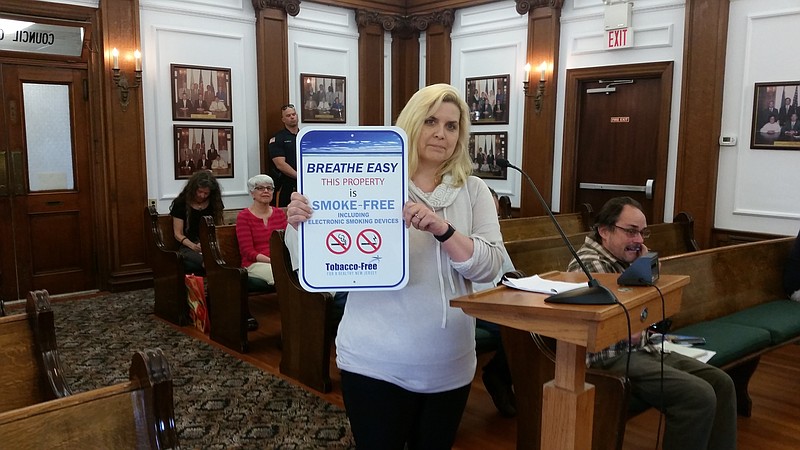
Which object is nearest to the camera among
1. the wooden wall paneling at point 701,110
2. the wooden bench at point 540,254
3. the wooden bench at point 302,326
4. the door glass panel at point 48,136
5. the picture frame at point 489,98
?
the wooden bench at point 540,254

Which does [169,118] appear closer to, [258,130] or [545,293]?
[258,130]

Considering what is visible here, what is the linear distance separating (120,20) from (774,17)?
6021 millimetres

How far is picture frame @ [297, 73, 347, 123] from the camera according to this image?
308 inches

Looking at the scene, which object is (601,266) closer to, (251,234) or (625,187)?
(251,234)

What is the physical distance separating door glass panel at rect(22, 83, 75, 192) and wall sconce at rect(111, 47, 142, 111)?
493 mm

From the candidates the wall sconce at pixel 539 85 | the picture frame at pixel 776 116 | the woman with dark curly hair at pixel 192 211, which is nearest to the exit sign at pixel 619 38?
the wall sconce at pixel 539 85

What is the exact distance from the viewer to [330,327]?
393 centimetres

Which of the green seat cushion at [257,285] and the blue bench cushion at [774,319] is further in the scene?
the green seat cushion at [257,285]

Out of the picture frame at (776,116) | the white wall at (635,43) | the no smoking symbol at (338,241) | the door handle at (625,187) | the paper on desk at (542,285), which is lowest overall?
the door handle at (625,187)

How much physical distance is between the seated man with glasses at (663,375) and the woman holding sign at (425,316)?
94 cm

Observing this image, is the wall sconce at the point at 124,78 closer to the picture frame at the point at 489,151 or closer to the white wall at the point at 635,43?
the picture frame at the point at 489,151

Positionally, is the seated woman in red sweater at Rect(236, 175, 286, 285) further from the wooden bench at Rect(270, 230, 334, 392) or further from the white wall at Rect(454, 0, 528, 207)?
the white wall at Rect(454, 0, 528, 207)

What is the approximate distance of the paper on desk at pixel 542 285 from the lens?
5.40 ft

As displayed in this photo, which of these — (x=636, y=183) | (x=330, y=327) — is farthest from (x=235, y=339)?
(x=636, y=183)
